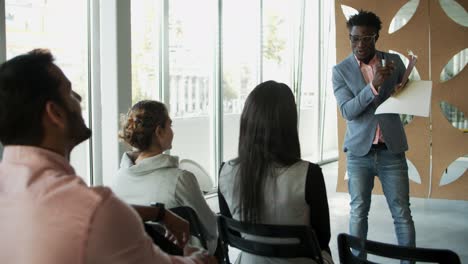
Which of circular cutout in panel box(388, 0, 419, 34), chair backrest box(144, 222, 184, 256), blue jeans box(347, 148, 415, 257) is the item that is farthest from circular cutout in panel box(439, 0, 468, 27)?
chair backrest box(144, 222, 184, 256)

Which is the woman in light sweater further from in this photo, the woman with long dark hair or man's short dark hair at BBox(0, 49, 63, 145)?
man's short dark hair at BBox(0, 49, 63, 145)

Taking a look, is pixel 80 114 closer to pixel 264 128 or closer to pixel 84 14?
pixel 264 128

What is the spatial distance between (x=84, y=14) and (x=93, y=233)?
3463mm

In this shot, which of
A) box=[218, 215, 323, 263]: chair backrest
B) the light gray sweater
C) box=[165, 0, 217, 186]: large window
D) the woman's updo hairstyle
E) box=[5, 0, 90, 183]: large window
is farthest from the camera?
box=[165, 0, 217, 186]: large window

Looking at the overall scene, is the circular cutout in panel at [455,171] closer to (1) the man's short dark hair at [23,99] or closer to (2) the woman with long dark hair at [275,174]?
(2) the woman with long dark hair at [275,174]

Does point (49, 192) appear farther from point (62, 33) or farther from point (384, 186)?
point (62, 33)

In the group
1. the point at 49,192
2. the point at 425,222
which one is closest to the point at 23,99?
the point at 49,192

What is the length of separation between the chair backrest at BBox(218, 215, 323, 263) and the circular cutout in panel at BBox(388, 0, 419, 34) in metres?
3.64

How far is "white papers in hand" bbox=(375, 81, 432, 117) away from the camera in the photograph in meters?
2.76

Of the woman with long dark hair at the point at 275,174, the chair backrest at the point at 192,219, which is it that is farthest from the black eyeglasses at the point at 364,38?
the chair backrest at the point at 192,219

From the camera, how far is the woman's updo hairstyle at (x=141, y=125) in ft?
7.10

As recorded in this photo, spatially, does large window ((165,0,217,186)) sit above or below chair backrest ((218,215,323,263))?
above

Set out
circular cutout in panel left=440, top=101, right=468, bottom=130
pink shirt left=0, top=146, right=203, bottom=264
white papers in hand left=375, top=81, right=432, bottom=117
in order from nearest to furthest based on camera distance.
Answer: pink shirt left=0, top=146, right=203, bottom=264 < white papers in hand left=375, top=81, right=432, bottom=117 < circular cutout in panel left=440, top=101, right=468, bottom=130

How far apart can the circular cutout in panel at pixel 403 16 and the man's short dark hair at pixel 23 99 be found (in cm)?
446
